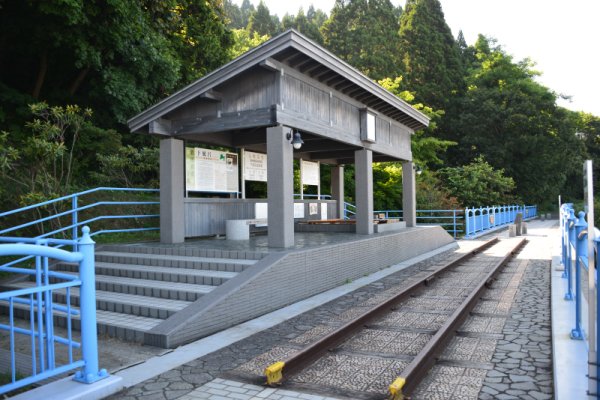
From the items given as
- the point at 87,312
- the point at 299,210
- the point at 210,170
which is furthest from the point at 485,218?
the point at 87,312

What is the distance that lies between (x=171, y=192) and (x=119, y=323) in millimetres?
4719

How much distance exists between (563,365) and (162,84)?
15.8 metres

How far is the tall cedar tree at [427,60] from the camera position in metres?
47.2

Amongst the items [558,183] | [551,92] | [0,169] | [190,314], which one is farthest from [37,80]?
[558,183]

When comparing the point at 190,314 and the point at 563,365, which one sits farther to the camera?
the point at 190,314

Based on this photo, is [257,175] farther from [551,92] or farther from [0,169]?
[551,92]

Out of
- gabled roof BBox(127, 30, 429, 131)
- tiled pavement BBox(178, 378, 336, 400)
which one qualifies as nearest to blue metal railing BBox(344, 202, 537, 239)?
gabled roof BBox(127, 30, 429, 131)

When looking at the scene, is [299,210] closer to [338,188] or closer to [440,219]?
[338,188]

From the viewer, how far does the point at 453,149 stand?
48031mm

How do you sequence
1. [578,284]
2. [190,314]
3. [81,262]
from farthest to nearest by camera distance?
[190,314], [578,284], [81,262]

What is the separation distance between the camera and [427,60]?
4778cm

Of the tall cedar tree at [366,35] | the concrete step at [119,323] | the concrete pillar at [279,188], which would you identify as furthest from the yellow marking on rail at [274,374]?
the tall cedar tree at [366,35]

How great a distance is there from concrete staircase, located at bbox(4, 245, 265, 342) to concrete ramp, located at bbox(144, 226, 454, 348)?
0.36 metres

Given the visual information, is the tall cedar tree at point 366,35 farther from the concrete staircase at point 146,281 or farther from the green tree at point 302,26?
the concrete staircase at point 146,281
